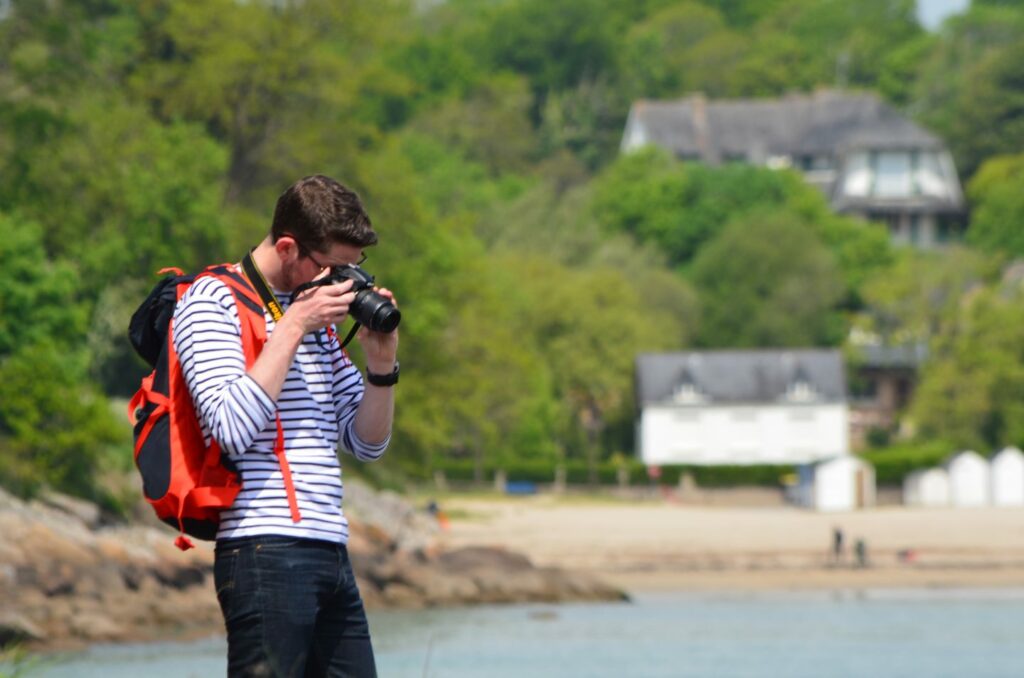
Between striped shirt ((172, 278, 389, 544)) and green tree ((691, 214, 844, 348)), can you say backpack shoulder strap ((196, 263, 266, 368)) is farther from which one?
green tree ((691, 214, 844, 348))

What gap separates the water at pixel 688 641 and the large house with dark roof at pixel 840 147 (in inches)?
2783

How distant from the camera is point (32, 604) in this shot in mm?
21875

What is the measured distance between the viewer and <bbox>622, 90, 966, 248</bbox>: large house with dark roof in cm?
9969

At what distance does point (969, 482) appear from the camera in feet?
186

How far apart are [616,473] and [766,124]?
52591mm

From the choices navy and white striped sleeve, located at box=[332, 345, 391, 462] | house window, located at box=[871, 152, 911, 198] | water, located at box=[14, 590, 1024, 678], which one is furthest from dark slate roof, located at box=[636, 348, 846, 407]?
navy and white striped sleeve, located at box=[332, 345, 391, 462]

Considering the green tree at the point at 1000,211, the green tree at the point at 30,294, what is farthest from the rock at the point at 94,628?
the green tree at the point at 1000,211

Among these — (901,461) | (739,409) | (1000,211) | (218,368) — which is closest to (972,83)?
(1000,211)

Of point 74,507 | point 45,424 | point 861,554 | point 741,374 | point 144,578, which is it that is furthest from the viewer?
point 741,374

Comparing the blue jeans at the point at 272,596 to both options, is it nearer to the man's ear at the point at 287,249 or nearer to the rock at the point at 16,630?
the man's ear at the point at 287,249

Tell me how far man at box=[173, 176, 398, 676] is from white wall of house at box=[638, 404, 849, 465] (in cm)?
6118

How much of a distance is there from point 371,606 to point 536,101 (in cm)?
9949

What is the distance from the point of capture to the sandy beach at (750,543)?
1341 inches

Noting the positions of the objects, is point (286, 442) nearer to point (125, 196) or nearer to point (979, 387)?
point (125, 196)
